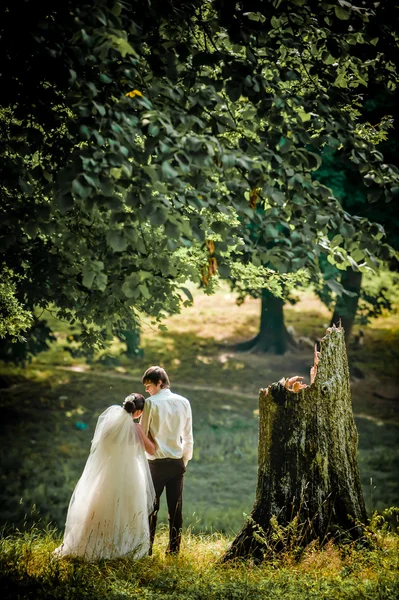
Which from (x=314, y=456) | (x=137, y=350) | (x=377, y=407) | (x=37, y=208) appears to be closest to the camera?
(x=37, y=208)

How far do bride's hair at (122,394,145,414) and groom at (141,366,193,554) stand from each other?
0.20 m

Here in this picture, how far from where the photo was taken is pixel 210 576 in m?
5.30

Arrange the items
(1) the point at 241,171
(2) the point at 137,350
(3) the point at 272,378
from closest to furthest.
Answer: (1) the point at 241,171, (3) the point at 272,378, (2) the point at 137,350

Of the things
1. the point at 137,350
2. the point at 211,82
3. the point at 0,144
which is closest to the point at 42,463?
the point at 137,350

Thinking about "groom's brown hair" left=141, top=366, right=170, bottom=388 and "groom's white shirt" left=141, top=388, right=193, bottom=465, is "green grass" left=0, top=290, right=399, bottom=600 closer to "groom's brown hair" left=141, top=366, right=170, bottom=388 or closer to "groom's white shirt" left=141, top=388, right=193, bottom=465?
"groom's white shirt" left=141, top=388, right=193, bottom=465

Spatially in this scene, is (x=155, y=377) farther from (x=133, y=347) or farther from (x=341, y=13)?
(x=133, y=347)

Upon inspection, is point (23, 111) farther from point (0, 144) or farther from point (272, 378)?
point (272, 378)

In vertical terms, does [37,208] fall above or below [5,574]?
above

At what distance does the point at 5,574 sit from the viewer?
16.7 feet

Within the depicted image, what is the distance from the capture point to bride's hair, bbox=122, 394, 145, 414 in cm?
651

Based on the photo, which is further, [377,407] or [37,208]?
[377,407]

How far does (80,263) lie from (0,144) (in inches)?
63.0

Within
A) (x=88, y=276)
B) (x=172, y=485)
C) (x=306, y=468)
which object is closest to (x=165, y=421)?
(x=172, y=485)

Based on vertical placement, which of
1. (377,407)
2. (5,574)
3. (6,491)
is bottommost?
(6,491)
